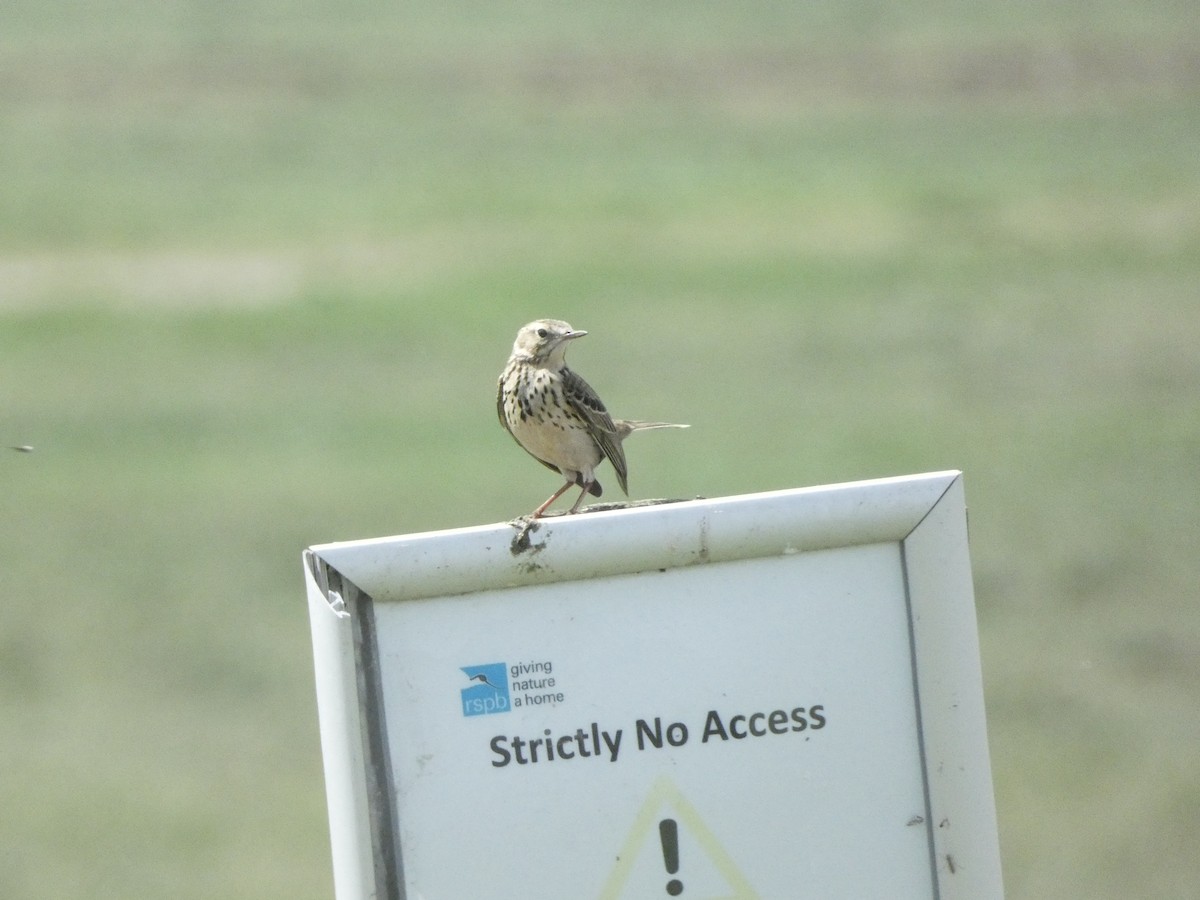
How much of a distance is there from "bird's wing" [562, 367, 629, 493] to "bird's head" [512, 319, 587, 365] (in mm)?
310

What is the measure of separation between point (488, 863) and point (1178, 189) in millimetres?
32349

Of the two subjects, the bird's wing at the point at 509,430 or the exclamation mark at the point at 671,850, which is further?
the bird's wing at the point at 509,430

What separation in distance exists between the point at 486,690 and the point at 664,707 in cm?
36

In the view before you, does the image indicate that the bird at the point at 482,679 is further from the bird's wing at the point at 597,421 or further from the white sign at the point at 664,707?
the bird's wing at the point at 597,421

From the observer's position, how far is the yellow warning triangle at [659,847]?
3967 mm

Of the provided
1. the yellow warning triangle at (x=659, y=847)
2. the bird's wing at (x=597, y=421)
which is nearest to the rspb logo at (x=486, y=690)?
the yellow warning triangle at (x=659, y=847)

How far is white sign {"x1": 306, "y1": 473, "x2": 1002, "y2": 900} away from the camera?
13.0 feet

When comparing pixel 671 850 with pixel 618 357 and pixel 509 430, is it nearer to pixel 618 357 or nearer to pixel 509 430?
pixel 509 430

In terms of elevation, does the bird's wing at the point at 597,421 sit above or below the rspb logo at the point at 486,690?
above

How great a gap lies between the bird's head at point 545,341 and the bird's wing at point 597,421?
1.02ft

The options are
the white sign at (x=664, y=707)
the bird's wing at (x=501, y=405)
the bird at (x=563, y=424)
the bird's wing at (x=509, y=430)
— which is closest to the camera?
the white sign at (x=664, y=707)

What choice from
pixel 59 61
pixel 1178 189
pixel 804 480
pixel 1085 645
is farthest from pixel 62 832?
A: pixel 59 61

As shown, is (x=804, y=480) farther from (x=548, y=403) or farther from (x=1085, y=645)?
(x=548, y=403)

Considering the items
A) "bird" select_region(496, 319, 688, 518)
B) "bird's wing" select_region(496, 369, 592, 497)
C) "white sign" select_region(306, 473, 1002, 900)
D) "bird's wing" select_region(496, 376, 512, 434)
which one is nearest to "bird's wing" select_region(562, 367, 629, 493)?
"bird" select_region(496, 319, 688, 518)
